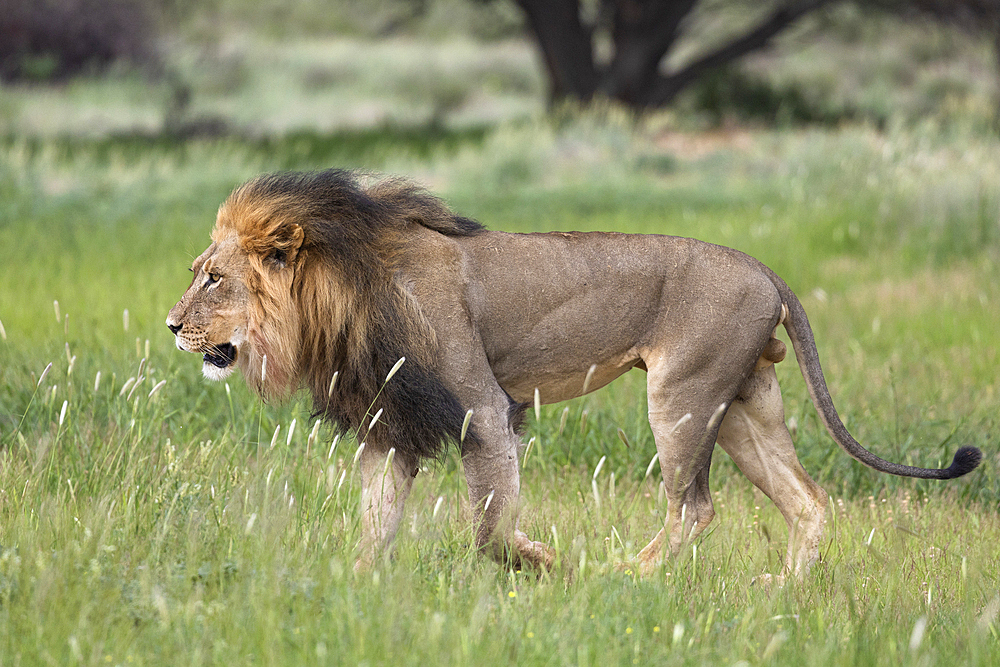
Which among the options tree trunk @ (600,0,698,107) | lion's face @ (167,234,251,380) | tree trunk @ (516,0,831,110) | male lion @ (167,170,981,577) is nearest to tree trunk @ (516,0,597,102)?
tree trunk @ (516,0,831,110)

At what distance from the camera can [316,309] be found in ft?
12.6

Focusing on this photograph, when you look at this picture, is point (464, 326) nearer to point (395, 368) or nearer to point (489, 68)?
point (395, 368)

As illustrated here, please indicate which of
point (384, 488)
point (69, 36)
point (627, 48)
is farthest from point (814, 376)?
point (69, 36)

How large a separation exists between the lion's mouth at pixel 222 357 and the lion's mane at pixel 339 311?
0.05 meters

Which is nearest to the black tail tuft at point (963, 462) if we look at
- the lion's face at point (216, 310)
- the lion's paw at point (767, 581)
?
the lion's paw at point (767, 581)

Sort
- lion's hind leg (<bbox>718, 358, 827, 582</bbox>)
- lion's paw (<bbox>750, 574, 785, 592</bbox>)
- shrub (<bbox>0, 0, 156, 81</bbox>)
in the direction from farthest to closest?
1. shrub (<bbox>0, 0, 156, 81</bbox>)
2. lion's hind leg (<bbox>718, 358, 827, 582</bbox>)
3. lion's paw (<bbox>750, 574, 785, 592</bbox>)

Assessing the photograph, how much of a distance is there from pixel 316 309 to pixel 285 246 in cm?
24

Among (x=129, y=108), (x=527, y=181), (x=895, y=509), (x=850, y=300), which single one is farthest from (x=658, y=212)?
(x=129, y=108)

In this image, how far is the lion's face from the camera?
12.5 ft

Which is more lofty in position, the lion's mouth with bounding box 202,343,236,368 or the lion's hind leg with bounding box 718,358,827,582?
the lion's mouth with bounding box 202,343,236,368

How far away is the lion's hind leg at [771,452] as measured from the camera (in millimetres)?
4320

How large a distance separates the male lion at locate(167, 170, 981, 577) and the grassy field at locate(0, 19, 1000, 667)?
6.8 inches

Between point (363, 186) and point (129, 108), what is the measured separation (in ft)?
67.6

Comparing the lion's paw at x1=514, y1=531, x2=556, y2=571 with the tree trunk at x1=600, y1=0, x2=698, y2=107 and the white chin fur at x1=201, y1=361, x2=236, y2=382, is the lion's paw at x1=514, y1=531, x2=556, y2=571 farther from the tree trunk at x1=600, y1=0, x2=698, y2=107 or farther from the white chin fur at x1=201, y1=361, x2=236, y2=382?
the tree trunk at x1=600, y1=0, x2=698, y2=107
